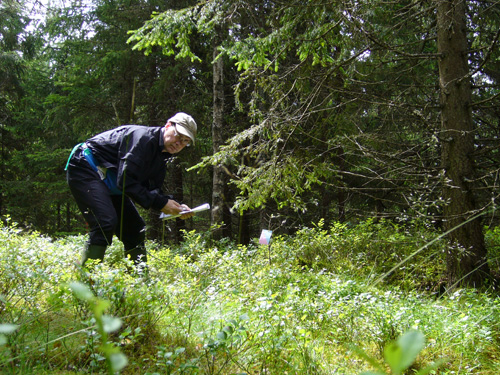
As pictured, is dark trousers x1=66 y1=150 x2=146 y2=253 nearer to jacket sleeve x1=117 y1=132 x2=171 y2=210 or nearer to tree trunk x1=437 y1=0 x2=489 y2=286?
jacket sleeve x1=117 y1=132 x2=171 y2=210

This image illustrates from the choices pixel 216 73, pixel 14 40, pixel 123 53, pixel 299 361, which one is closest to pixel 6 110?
pixel 14 40

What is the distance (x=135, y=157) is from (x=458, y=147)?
3844 millimetres

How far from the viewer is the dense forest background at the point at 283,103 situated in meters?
4.72

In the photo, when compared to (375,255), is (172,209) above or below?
above

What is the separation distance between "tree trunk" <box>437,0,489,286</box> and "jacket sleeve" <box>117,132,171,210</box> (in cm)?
343

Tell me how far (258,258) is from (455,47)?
3.85 metres

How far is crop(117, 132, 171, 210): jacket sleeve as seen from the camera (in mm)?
3904

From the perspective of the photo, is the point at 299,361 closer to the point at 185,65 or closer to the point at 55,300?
the point at 55,300

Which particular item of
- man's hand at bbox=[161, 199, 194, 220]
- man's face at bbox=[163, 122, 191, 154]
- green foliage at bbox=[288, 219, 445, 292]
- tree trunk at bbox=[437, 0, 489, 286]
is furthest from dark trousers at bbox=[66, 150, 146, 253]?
tree trunk at bbox=[437, 0, 489, 286]

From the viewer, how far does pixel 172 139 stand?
4.17m

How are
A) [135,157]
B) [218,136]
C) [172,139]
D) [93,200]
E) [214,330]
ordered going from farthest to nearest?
[218,136]
[172,139]
[135,157]
[93,200]
[214,330]

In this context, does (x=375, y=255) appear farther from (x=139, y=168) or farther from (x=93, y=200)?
(x=93, y=200)

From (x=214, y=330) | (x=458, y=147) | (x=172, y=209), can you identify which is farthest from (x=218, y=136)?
(x=214, y=330)

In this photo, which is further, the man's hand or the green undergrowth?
the man's hand
